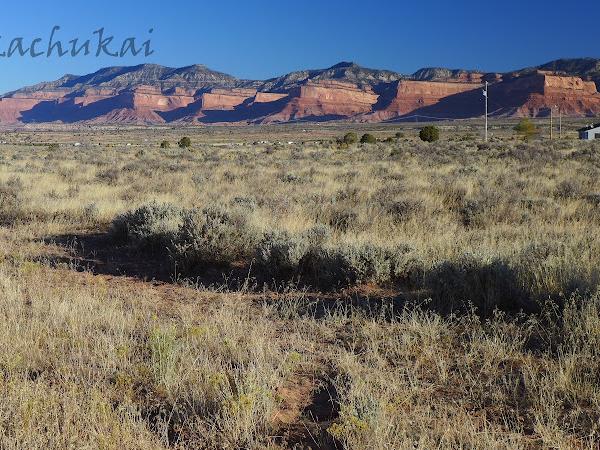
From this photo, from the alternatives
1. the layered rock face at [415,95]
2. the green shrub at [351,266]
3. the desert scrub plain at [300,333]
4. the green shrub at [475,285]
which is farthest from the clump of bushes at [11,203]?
the layered rock face at [415,95]

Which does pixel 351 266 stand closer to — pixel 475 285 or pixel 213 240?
pixel 475 285

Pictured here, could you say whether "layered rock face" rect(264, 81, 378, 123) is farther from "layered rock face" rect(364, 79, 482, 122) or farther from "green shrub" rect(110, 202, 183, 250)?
"green shrub" rect(110, 202, 183, 250)

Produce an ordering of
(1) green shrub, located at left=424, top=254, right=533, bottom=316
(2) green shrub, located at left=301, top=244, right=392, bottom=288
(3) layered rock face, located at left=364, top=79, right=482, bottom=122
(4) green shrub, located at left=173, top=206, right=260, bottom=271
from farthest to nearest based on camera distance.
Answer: (3) layered rock face, located at left=364, top=79, right=482, bottom=122 → (4) green shrub, located at left=173, top=206, right=260, bottom=271 → (2) green shrub, located at left=301, top=244, right=392, bottom=288 → (1) green shrub, located at left=424, top=254, right=533, bottom=316

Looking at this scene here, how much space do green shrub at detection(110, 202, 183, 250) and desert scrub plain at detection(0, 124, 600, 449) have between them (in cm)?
3

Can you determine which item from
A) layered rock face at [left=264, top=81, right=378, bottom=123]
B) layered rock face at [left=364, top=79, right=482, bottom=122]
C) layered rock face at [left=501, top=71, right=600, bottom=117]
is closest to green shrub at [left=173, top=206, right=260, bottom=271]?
layered rock face at [left=501, top=71, right=600, bottom=117]

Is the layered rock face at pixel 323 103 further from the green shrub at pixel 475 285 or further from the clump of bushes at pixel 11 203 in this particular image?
the green shrub at pixel 475 285

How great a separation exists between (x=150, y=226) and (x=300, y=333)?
4.33 meters

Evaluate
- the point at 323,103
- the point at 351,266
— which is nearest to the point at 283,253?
the point at 351,266

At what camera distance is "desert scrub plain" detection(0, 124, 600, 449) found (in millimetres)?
2871

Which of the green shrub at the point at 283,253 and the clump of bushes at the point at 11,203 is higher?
the clump of bushes at the point at 11,203

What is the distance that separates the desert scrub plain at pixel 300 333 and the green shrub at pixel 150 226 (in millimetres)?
33

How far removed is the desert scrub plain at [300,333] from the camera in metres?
2.87

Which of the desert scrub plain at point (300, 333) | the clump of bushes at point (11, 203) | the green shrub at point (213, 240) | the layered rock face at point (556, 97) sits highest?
the layered rock face at point (556, 97)

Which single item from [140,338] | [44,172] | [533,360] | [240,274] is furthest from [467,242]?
[44,172]
